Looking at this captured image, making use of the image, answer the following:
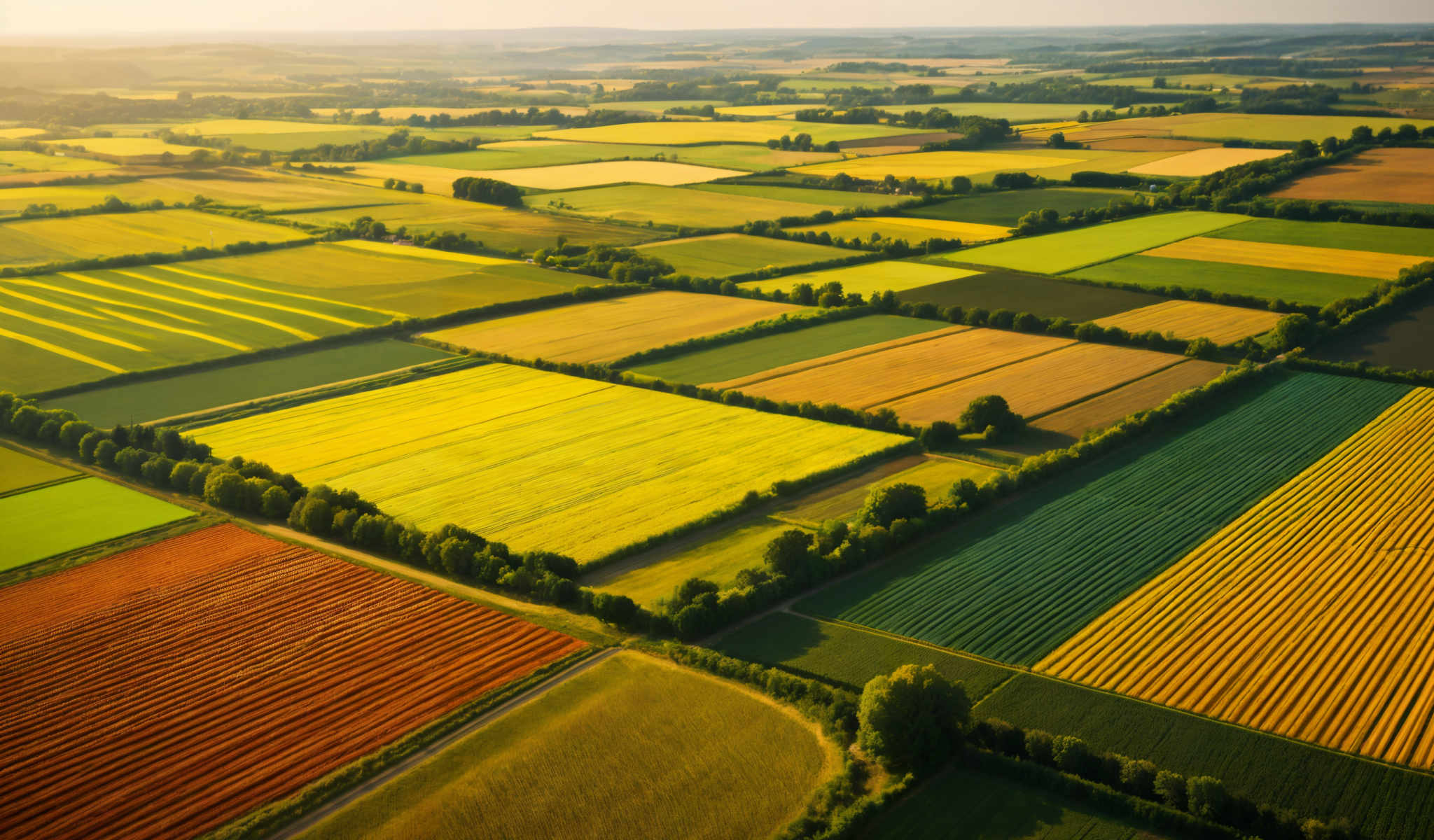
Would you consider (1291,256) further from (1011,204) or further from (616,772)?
(616,772)

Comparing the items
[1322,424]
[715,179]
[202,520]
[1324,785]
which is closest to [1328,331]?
[1322,424]

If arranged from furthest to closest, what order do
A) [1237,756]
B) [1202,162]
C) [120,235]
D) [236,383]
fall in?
1. [1202,162]
2. [120,235]
3. [236,383]
4. [1237,756]

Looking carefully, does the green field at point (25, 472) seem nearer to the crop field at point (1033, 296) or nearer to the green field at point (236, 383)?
the green field at point (236, 383)

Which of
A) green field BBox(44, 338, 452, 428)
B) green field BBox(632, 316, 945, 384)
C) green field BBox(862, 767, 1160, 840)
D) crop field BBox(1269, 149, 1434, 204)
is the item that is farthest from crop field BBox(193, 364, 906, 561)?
crop field BBox(1269, 149, 1434, 204)

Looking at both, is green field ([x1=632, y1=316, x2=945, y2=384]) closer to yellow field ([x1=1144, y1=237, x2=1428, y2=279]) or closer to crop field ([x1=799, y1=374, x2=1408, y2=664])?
crop field ([x1=799, y1=374, x2=1408, y2=664])

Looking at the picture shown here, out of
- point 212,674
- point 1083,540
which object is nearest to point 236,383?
point 212,674

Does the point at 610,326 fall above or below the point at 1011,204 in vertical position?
below
